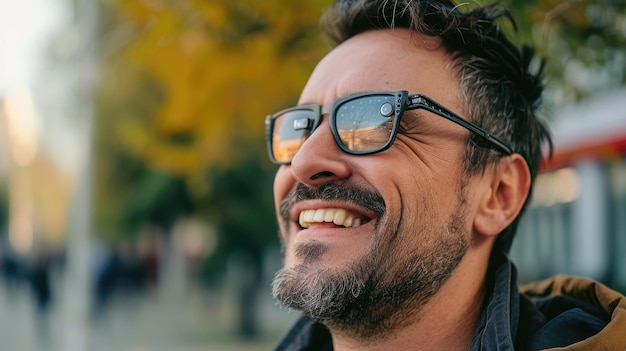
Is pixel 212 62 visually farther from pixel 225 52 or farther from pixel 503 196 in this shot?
pixel 503 196

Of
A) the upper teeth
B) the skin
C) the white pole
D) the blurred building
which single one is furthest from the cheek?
the white pole

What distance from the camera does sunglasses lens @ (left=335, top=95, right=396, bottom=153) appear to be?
2.24m

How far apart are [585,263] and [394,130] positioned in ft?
28.7

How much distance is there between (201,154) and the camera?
10.2 m

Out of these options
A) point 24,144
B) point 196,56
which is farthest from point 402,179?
point 24,144

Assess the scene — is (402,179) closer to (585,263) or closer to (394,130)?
(394,130)

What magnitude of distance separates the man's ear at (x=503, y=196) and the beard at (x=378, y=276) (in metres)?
0.11

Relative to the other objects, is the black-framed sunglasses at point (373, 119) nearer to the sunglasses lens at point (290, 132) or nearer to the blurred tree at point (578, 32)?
the sunglasses lens at point (290, 132)

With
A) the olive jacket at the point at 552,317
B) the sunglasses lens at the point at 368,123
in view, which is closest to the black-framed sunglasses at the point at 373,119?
the sunglasses lens at the point at 368,123

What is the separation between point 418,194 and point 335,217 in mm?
247

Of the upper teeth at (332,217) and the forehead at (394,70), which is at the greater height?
the forehead at (394,70)

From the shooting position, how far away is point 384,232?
2146mm

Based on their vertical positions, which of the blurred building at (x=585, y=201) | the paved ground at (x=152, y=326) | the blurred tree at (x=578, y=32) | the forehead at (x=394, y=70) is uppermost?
→ the blurred tree at (x=578, y=32)

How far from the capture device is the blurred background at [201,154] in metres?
4.50
